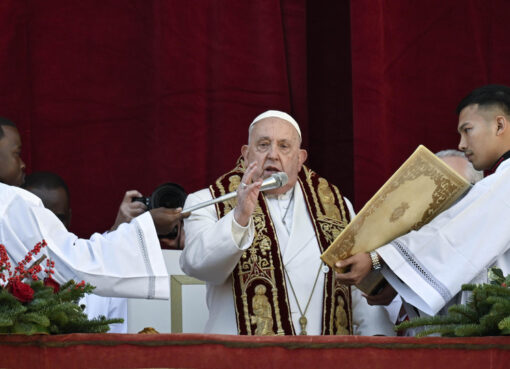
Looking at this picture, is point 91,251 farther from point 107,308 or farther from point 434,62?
point 434,62

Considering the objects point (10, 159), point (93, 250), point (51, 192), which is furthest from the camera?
point (51, 192)

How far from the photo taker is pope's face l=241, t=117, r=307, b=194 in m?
4.23

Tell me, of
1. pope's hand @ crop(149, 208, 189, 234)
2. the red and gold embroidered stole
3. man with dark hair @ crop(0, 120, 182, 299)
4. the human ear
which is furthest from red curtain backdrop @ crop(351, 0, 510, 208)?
man with dark hair @ crop(0, 120, 182, 299)

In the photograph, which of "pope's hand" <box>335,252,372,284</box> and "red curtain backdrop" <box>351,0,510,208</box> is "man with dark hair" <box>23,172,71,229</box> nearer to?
"pope's hand" <box>335,252,372,284</box>

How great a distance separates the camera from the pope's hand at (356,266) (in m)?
3.67

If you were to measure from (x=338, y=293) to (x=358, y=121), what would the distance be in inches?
62.3

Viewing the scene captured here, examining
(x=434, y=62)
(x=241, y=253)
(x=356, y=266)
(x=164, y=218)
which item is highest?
(x=434, y=62)

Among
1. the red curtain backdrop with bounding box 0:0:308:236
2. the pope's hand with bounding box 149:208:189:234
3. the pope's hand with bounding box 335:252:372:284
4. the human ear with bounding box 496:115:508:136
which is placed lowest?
the pope's hand with bounding box 335:252:372:284

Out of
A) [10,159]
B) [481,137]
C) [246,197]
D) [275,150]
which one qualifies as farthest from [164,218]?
[481,137]

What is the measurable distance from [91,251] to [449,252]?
1343 mm

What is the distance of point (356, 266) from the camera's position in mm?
3674

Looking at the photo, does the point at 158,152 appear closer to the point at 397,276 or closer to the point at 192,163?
the point at 192,163

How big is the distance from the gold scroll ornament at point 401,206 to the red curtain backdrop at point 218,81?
1670 millimetres

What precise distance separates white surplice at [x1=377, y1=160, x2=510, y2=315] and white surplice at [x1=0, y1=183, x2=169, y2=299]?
90 cm
